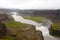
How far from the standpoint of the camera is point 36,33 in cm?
→ 278

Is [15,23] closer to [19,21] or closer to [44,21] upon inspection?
[19,21]

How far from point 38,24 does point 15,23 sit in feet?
1.43

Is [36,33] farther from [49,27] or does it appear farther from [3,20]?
[3,20]

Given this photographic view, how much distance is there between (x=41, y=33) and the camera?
2793 millimetres

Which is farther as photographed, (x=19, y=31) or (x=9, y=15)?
(x=9, y=15)

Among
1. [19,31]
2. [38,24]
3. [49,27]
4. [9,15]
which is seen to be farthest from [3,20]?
[49,27]

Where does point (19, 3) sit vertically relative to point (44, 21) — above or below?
above

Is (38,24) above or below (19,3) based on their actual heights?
below

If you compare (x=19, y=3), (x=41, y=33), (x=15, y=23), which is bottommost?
(x=41, y=33)

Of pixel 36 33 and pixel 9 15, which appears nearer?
pixel 36 33

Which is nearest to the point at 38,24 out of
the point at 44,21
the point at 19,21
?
the point at 44,21

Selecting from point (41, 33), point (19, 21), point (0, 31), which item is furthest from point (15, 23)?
point (41, 33)

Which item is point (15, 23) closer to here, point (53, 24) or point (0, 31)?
point (0, 31)

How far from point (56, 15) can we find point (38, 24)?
1.33 ft
